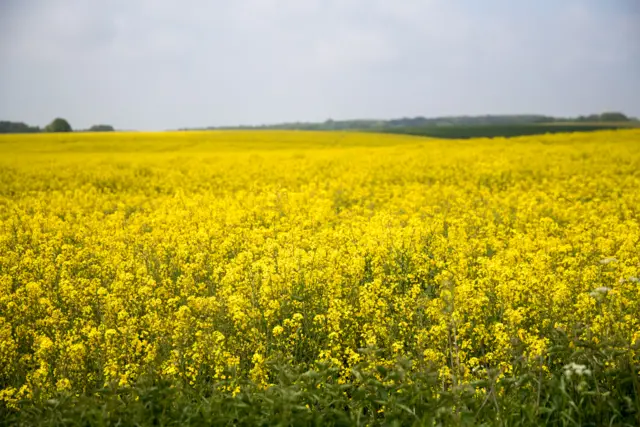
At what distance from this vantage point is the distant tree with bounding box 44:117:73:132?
63969 mm

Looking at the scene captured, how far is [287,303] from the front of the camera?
20.4 ft

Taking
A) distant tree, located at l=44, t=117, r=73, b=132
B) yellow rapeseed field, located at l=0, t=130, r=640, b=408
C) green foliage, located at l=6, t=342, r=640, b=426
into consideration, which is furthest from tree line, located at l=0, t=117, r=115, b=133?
green foliage, located at l=6, t=342, r=640, b=426

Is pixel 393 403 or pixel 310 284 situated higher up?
pixel 310 284

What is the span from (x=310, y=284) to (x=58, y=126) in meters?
66.5

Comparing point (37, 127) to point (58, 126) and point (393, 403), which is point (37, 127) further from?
point (393, 403)

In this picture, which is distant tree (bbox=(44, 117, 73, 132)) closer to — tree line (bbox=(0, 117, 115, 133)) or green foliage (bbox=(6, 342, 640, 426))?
tree line (bbox=(0, 117, 115, 133))

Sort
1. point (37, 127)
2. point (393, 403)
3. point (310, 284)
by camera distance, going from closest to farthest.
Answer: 1. point (393, 403)
2. point (310, 284)
3. point (37, 127)

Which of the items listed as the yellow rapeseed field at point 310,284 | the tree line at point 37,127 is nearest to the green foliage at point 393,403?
the yellow rapeseed field at point 310,284

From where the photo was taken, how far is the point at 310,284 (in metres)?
6.77

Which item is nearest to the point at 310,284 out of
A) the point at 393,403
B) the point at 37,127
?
the point at 393,403

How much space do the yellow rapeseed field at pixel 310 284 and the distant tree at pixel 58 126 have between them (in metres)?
53.0

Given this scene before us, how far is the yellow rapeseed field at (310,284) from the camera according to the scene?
512 cm

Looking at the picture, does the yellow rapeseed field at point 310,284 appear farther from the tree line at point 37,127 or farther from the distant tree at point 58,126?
the distant tree at point 58,126

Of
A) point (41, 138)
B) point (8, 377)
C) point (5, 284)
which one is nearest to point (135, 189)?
point (5, 284)
